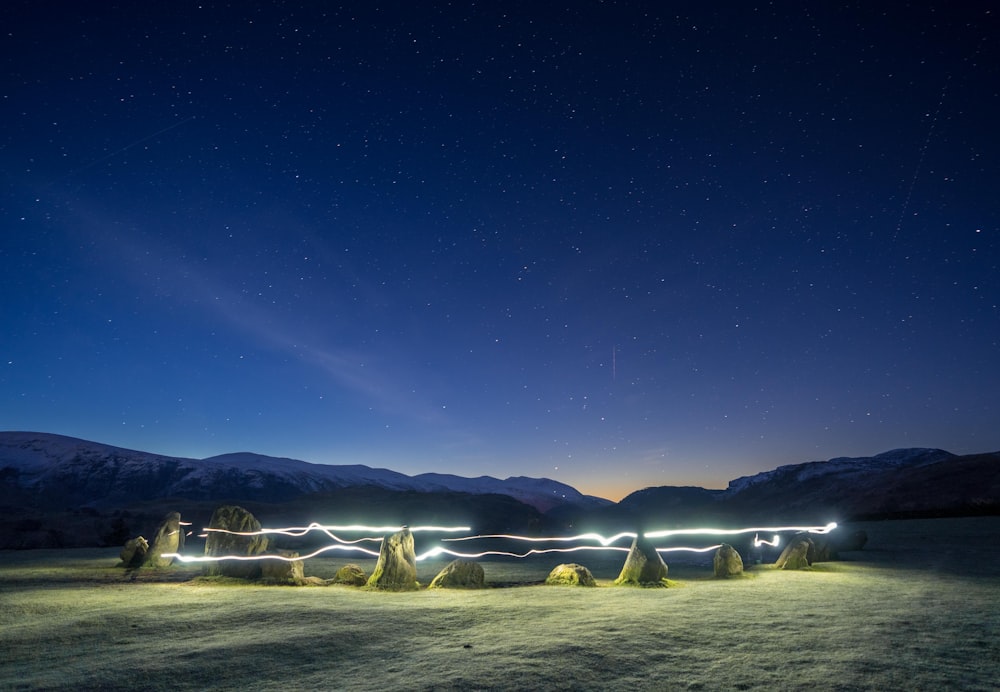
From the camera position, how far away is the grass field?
490cm

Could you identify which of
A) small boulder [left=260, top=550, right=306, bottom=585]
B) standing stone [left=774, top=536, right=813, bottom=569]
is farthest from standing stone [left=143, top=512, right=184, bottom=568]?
standing stone [left=774, top=536, right=813, bottom=569]

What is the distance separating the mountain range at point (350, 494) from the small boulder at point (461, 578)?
22.3 m

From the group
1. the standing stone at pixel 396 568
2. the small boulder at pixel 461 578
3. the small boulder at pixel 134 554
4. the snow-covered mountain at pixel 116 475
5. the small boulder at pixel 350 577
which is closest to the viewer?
the standing stone at pixel 396 568

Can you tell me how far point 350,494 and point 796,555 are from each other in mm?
57332

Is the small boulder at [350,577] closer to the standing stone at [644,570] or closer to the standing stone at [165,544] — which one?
the standing stone at [644,570]

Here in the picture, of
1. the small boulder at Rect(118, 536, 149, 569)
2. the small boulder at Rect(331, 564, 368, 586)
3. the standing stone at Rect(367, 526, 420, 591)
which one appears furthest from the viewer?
the small boulder at Rect(118, 536, 149, 569)

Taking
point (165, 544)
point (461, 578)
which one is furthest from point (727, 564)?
point (165, 544)

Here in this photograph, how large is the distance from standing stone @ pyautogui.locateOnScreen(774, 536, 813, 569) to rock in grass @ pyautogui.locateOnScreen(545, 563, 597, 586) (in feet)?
20.6

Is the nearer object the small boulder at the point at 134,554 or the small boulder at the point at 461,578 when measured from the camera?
the small boulder at the point at 461,578

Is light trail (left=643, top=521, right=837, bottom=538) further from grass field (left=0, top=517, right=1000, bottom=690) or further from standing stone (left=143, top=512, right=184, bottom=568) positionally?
standing stone (left=143, top=512, right=184, bottom=568)

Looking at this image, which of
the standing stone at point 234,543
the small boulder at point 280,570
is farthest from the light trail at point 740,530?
the standing stone at point 234,543

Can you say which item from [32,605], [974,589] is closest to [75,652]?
[32,605]

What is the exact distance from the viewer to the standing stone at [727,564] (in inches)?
521

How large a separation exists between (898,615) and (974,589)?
3698mm
